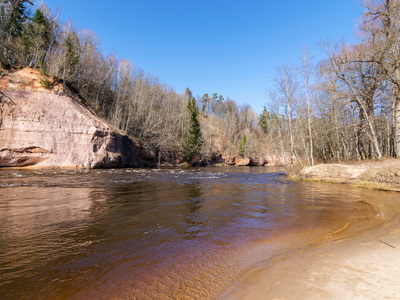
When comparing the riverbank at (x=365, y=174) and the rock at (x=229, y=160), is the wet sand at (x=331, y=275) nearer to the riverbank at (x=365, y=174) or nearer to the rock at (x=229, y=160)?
the riverbank at (x=365, y=174)

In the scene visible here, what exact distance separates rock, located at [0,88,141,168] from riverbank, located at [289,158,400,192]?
2083cm

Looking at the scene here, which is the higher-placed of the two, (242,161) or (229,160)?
(229,160)

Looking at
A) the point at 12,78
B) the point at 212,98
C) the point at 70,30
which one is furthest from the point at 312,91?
the point at 212,98

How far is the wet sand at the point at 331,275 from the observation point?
199 cm

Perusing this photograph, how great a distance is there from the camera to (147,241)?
3484 millimetres

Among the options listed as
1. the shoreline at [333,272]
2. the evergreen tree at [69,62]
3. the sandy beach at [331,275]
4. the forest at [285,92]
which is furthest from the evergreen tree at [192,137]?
the sandy beach at [331,275]

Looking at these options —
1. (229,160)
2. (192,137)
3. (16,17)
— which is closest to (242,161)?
(229,160)

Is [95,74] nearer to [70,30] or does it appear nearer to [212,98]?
[70,30]

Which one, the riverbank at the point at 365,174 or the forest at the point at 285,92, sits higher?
the forest at the point at 285,92

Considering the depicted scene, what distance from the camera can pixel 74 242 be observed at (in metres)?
3.34

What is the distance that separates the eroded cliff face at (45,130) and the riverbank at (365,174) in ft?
68.5

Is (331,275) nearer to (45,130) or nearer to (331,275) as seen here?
(331,275)

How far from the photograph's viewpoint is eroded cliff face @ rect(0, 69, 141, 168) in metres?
18.5

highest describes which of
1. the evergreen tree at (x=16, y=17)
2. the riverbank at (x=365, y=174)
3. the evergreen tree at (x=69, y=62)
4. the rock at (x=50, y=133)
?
the evergreen tree at (x=16, y=17)
